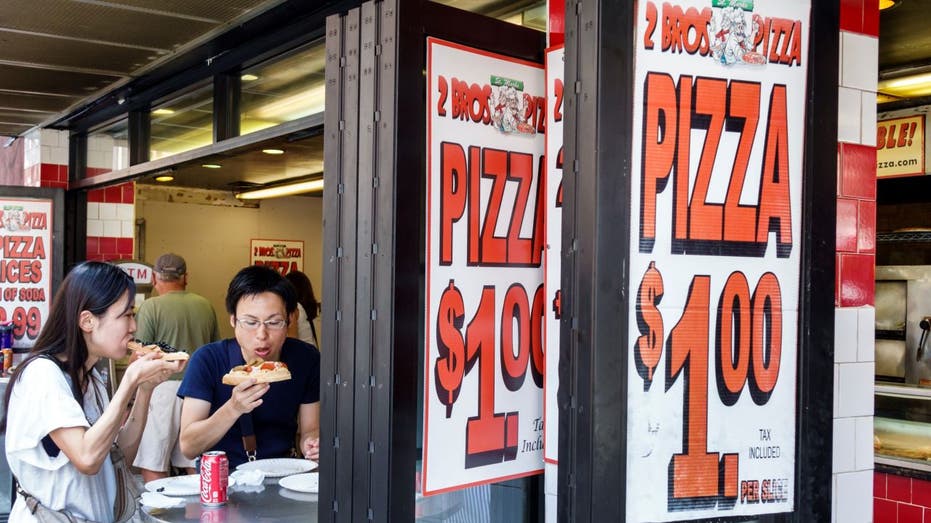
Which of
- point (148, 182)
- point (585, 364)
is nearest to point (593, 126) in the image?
point (585, 364)

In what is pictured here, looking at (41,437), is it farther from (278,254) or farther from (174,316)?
(278,254)

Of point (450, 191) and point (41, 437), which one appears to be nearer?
point (450, 191)

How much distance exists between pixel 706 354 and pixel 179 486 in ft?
7.08

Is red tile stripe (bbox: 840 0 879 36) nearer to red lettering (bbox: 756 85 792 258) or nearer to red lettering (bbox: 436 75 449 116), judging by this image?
red lettering (bbox: 756 85 792 258)

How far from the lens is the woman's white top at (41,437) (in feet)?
9.65

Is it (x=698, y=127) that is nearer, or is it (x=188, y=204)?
(x=698, y=127)

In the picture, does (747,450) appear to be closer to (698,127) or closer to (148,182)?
(698,127)

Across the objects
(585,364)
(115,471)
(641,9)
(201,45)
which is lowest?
(115,471)

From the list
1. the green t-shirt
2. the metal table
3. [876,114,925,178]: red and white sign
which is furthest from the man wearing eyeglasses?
[876,114,925,178]: red and white sign

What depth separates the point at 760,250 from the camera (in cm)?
217

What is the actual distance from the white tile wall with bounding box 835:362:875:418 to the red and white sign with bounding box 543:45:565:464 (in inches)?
41.9

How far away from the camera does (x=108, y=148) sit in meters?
8.33

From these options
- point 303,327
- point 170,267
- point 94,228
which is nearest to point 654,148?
point 303,327

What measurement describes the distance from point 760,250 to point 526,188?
2.62ft
